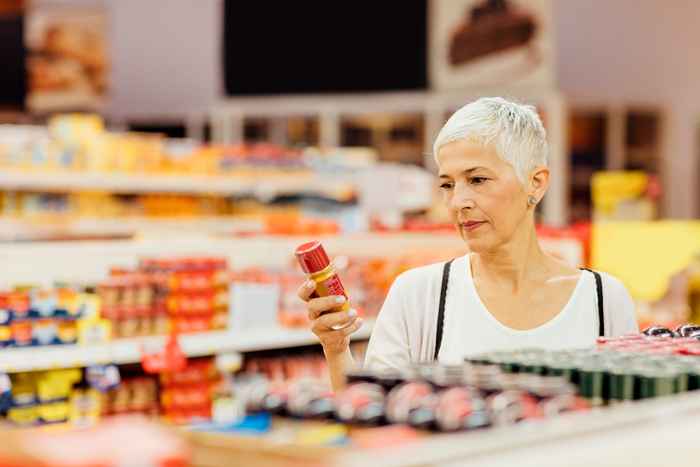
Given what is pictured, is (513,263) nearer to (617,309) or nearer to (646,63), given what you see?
(617,309)

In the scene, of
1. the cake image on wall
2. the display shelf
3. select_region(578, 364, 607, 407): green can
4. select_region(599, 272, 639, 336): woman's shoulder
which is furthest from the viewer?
the cake image on wall

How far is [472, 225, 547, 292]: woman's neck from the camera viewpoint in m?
2.46

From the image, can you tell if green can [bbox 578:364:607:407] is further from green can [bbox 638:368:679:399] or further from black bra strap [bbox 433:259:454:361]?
black bra strap [bbox 433:259:454:361]

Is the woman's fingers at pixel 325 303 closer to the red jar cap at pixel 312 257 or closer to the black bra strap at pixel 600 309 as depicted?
the red jar cap at pixel 312 257

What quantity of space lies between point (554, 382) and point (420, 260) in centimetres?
429

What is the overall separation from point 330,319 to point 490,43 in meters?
9.41

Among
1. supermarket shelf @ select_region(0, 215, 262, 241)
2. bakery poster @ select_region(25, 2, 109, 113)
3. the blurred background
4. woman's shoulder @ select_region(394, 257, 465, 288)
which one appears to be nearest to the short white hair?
woman's shoulder @ select_region(394, 257, 465, 288)

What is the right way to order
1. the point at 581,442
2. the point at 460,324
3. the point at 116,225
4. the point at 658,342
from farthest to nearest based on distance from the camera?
the point at 116,225, the point at 460,324, the point at 658,342, the point at 581,442

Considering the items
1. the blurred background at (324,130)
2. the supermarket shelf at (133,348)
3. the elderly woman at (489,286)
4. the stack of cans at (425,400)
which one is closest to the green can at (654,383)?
the stack of cans at (425,400)

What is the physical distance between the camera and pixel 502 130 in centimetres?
231

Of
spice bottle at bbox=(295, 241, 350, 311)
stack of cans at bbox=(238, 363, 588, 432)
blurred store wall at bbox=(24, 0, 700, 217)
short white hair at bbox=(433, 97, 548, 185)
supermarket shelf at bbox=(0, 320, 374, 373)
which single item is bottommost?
supermarket shelf at bbox=(0, 320, 374, 373)

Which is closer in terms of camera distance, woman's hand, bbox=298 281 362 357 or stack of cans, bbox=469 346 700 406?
stack of cans, bbox=469 346 700 406

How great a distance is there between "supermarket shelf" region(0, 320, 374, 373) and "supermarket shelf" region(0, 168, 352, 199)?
2.18m

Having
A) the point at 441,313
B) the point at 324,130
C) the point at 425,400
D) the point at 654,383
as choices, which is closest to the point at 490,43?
the point at 324,130
